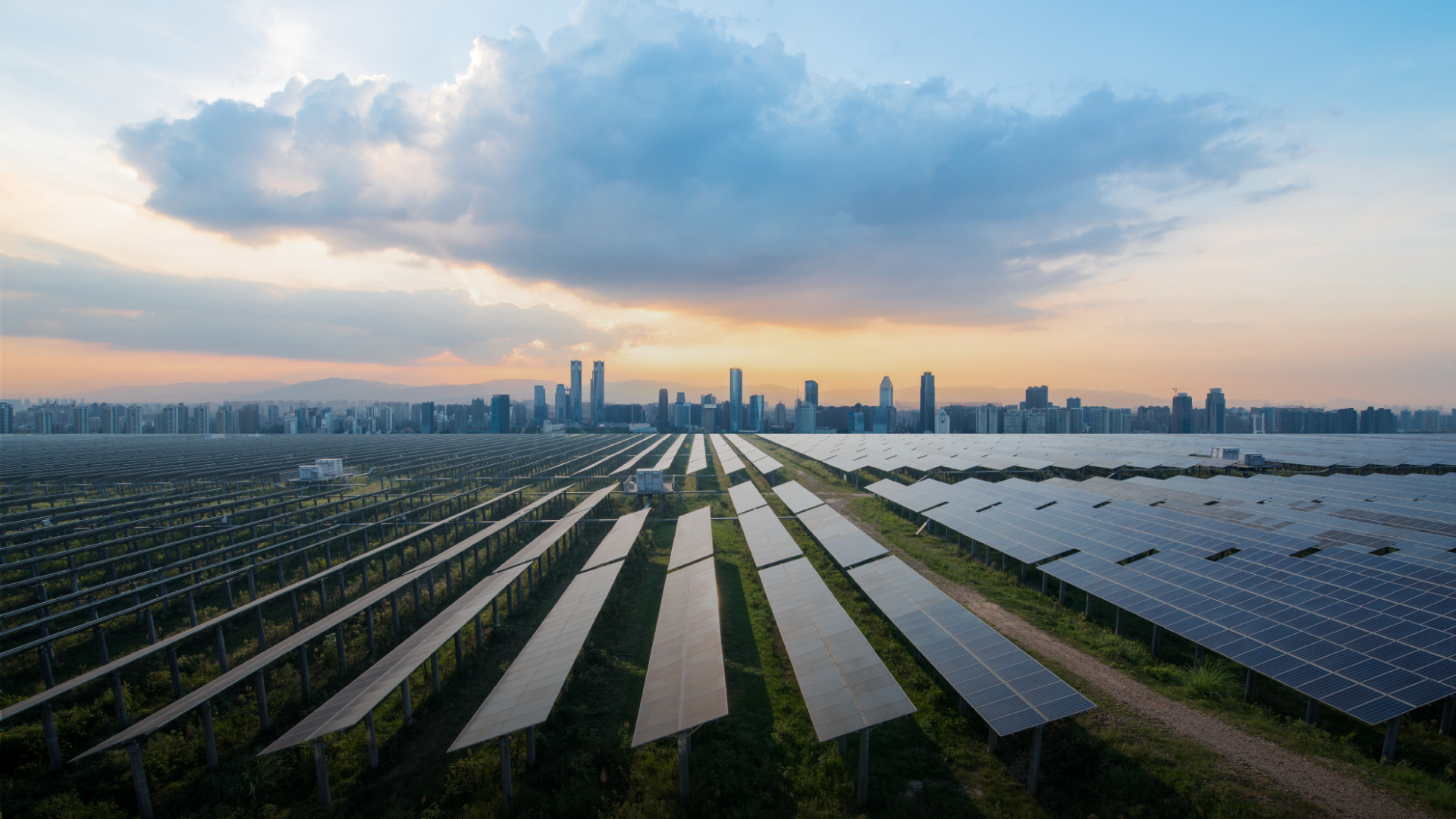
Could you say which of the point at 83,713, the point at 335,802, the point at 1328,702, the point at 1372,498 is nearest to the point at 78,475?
the point at 83,713

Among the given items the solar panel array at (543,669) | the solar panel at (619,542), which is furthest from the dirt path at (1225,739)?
the solar panel at (619,542)

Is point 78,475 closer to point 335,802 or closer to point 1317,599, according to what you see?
point 335,802

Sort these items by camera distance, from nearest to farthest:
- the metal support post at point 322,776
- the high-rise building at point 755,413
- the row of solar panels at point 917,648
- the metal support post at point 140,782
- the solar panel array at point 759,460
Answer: the metal support post at point 140,782
the metal support post at point 322,776
the row of solar panels at point 917,648
the solar panel array at point 759,460
the high-rise building at point 755,413

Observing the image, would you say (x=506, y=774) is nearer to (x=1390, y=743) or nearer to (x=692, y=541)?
(x=692, y=541)

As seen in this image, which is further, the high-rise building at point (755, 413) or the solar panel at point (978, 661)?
the high-rise building at point (755, 413)

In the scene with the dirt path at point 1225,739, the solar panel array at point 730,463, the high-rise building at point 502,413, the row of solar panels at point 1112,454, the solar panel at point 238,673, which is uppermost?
the high-rise building at point 502,413

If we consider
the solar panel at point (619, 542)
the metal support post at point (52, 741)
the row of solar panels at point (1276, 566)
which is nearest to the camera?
the metal support post at point (52, 741)

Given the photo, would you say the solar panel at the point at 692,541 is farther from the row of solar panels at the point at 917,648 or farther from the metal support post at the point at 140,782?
the metal support post at the point at 140,782
